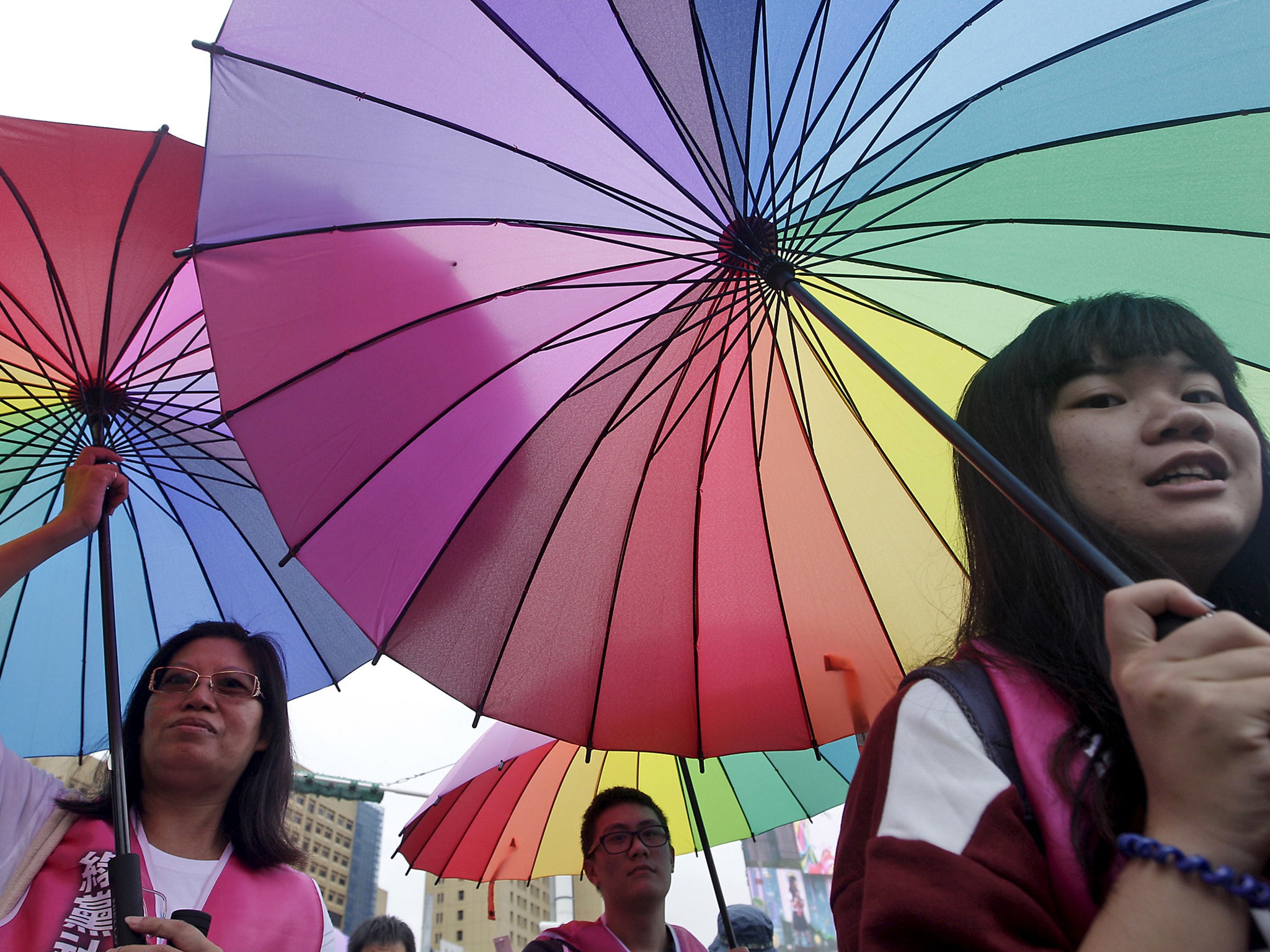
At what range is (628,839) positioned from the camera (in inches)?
168

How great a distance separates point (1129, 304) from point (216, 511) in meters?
3.58

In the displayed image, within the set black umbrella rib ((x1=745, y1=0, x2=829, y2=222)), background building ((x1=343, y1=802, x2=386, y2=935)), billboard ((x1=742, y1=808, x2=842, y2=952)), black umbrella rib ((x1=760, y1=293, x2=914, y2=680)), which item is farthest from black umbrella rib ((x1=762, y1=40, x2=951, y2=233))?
background building ((x1=343, y1=802, x2=386, y2=935))

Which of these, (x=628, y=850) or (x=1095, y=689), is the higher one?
(x=1095, y=689)

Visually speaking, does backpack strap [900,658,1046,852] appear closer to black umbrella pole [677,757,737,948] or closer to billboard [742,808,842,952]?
black umbrella pole [677,757,737,948]

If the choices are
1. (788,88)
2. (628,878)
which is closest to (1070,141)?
(788,88)

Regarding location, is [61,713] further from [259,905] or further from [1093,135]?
[1093,135]

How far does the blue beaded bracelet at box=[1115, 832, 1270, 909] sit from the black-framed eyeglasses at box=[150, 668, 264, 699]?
8.70ft

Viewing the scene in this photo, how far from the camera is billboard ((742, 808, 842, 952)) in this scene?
4741 centimetres

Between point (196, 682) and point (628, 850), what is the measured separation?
2.29 m

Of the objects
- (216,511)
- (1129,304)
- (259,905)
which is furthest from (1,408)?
(1129,304)

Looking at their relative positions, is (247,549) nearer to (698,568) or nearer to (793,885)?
(698,568)

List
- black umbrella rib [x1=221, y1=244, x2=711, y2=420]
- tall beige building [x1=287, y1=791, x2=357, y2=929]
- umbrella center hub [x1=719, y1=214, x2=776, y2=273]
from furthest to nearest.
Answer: tall beige building [x1=287, y1=791, x2=357, y2=929] < black umbrella rib [x1=221, y1=244, x2=711, y2=420] < umbrella center hub [x1=719, y1=214, x2=776, y2=273]

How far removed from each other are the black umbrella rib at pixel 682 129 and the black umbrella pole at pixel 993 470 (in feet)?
1.41

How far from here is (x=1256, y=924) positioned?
2.53 ft
